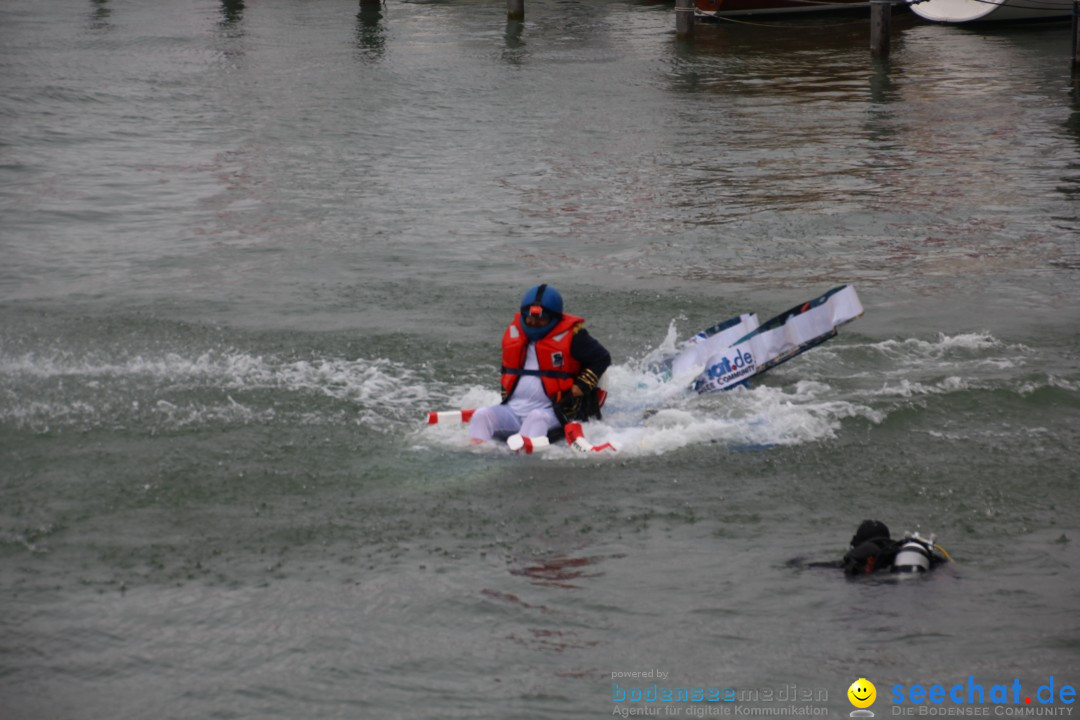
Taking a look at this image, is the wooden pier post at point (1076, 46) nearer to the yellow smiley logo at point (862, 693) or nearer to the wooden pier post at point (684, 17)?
the wooden pier post at point (684, 17)

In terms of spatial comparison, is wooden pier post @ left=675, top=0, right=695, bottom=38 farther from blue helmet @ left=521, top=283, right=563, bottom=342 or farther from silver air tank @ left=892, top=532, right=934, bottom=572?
silver air tank @ left=892, top=532, right=934, bottom=572

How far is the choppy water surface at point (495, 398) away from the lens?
23.0ft

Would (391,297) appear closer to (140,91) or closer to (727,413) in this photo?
(727,413)

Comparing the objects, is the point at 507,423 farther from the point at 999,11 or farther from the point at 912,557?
the point at 999,11

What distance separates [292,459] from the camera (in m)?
9.73

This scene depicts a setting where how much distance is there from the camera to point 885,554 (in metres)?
7.55

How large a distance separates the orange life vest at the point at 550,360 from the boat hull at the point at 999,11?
25525 mm

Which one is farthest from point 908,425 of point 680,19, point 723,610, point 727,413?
point 680,19

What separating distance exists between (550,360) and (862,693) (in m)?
4.21

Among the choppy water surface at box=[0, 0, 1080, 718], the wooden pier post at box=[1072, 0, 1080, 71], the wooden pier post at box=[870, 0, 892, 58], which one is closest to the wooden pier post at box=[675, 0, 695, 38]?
the wooden pier post at box=[870, 0, 892, 58]

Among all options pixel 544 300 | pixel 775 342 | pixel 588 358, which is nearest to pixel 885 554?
pixel 588 358

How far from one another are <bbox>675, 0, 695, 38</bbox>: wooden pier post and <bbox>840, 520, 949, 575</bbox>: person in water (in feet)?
85.4

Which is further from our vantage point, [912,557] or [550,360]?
[550,360]

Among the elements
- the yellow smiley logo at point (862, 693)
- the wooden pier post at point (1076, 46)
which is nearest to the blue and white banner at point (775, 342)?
the yellow smiley logo at point (862, 693)
